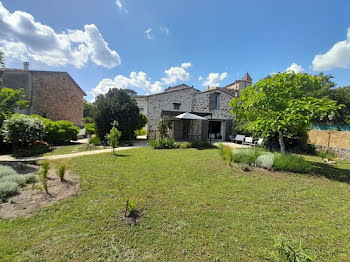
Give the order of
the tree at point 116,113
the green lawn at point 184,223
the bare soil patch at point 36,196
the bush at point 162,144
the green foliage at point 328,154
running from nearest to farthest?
the green lawn at point 184,223, the bare soil patch at point 36,196, the green foliage at point 328,154, the bush at point 162,144, the tree at point 116,113

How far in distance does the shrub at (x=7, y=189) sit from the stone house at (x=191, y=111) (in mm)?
12239

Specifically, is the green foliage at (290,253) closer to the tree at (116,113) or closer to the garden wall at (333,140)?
the garden wall at (333,140)

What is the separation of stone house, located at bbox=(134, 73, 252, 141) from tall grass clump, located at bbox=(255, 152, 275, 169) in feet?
29.5

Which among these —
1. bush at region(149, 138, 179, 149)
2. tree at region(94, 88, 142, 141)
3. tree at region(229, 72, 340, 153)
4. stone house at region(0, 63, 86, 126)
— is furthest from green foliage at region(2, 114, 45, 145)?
tree at region(229, 72, 340, 153)

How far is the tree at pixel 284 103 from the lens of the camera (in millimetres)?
6070

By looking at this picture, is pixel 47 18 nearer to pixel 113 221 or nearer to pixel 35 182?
pixel 35 182

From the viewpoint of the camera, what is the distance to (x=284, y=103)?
6.69 meters

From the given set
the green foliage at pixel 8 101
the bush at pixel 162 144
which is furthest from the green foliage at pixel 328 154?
the green foliage at pixel 8 101

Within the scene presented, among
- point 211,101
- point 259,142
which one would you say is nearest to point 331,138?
point 259,142

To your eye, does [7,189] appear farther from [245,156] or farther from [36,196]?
[245,156]

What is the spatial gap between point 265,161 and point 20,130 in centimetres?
1234

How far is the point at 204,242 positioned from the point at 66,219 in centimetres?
257

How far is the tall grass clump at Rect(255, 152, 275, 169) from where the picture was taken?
21.3 ft

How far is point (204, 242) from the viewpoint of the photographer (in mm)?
2506
